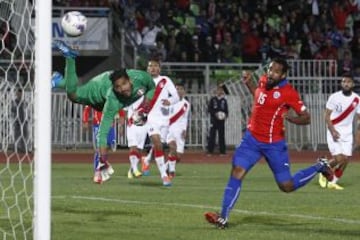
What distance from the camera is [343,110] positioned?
20.7 meters

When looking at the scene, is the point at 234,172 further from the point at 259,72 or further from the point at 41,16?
the point at 259,72

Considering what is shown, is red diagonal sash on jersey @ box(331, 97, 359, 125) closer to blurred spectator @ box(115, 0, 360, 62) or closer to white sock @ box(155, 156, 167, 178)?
white sock @ box(155, 156, 167, 178)

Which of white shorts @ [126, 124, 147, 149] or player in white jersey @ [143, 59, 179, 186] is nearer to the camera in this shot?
player in white jersey @ [143, 59, 179, 186]

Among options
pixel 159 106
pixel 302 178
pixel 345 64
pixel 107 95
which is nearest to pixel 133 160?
pixel 159 106

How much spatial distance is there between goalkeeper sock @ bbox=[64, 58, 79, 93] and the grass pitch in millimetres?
1676

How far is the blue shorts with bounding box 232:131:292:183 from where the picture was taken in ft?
43.0

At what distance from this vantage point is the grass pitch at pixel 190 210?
477 inches

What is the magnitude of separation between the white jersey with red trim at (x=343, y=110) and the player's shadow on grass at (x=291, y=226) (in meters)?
7.21

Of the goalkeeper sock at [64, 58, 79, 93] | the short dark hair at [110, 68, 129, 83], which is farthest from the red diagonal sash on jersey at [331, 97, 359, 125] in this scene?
the goalkeeper sock at [64, 58, 79, 93]

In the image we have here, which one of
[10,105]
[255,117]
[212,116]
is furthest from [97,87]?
[212,116]

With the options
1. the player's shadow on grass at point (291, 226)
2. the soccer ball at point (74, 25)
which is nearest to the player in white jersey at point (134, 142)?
the soccer ball at point (74, 25)

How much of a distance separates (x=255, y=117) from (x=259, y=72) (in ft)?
71.3

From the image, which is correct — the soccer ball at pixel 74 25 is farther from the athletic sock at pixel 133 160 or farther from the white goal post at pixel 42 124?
the athletic sock at pixel 133 160

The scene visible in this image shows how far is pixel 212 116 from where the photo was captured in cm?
3356
